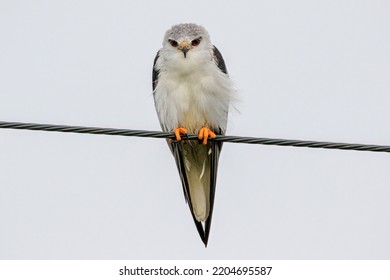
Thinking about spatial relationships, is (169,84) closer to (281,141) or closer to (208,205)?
(208,205)

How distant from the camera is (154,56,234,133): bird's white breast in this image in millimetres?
6340

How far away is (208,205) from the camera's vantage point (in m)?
6.81

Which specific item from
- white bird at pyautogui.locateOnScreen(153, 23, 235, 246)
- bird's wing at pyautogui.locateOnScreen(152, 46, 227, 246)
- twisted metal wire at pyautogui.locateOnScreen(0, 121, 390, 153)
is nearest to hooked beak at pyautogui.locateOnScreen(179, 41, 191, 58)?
white bird at pyautogui.locateOnScreen(153, 23, 235, 246)

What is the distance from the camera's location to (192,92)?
6.36m

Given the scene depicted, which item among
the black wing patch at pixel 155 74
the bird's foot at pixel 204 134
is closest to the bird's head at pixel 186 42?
the black wing patch at pixel 155 74

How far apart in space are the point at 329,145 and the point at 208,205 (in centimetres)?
245

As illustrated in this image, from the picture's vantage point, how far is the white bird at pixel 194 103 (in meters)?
6.35

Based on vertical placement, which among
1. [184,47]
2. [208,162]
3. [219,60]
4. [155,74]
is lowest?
[208,162]

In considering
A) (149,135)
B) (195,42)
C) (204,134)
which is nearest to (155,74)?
(195,42)

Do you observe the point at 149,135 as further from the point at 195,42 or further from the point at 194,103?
the point at 195,42

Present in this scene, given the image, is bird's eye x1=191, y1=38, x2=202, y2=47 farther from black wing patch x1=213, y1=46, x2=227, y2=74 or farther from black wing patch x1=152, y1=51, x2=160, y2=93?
black wing patch x1=152, y1=51, x2=160, y2=93

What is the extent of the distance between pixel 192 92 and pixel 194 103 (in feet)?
0.32

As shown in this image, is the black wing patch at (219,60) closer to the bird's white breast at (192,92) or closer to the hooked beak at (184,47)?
the bird's white breast at (192,92)

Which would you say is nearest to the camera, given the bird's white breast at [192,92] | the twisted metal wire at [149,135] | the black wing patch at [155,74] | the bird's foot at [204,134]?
the twisted metal wire at [149,135]
